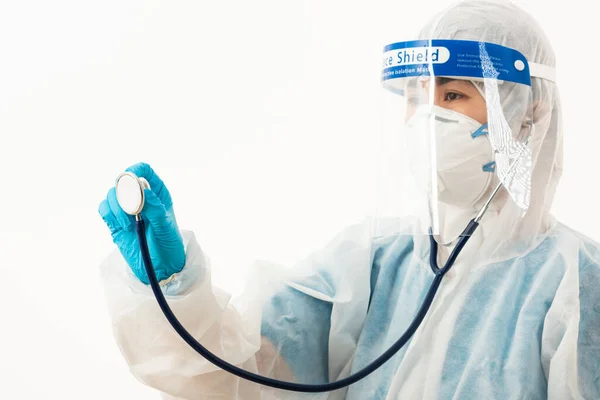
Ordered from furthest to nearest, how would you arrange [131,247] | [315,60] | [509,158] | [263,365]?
[315,60] → [263,365] → [509,158] → [131,247]

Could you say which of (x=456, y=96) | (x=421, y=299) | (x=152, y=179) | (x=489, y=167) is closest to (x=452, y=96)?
(x=456, y=96)

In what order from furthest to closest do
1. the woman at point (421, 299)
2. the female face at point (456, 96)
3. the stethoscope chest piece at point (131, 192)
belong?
the female face at point (456, 96)
the woman at point (421, 299)
the stethoscope chest piece at point (131, 192)

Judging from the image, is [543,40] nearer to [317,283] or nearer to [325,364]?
[317,283]

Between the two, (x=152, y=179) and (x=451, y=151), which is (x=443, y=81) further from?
(x=152, y=179)

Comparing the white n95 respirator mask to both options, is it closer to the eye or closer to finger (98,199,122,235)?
the eye

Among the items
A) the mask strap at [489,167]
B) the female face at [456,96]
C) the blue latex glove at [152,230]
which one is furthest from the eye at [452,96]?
the blue latex glove at [152,230]

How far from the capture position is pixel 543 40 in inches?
57.2

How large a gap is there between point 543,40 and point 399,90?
0.94ft

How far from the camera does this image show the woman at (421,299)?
1302mm

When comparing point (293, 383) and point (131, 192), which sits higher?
point (131, 192)

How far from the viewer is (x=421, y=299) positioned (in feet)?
4.95

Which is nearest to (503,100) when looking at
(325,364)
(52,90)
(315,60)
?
(325,364)

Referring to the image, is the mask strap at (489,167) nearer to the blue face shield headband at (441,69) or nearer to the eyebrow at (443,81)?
the blue face shield headband at (441,69)

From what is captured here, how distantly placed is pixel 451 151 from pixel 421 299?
0.31 m
